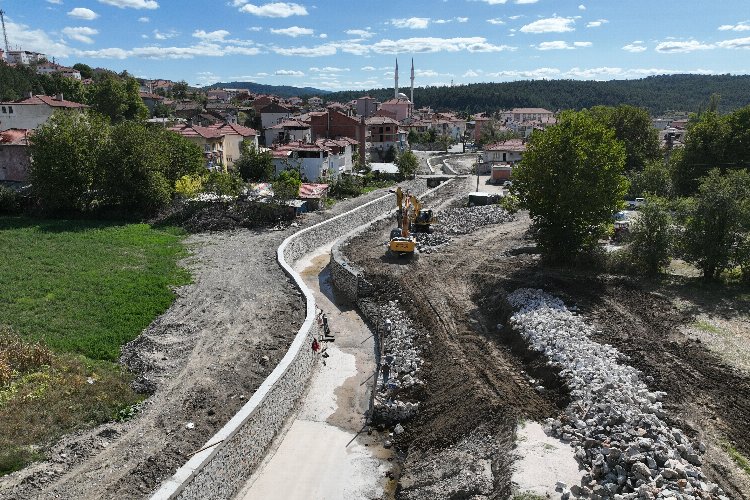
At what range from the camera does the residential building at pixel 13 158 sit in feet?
147

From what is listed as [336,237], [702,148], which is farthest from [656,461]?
[702,148]

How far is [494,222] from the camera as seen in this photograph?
3997cm

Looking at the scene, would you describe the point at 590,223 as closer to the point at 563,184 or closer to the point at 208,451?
the point at 563,184

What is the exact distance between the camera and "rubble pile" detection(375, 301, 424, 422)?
16.7 metres

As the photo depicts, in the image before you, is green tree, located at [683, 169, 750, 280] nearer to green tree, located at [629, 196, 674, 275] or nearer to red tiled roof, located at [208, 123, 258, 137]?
green tree, located at [629, 196, 674, 275]

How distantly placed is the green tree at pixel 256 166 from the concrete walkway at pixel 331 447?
3045 centimetres

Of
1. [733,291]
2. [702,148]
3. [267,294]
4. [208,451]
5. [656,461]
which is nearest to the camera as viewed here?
[656,461]

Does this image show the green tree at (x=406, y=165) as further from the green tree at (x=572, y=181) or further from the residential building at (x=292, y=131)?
the green tree at (x=572, y=181)

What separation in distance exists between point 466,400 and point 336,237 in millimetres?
23447

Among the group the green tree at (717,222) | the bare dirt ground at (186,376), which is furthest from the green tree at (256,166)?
the green tree at (717,222)

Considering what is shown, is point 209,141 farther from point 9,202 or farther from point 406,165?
point 406,165

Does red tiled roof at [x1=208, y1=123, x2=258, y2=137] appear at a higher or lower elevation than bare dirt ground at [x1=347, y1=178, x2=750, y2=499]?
higher

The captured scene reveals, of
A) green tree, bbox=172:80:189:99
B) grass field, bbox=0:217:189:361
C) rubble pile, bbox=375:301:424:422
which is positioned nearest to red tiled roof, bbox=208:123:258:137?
grass field, bbox=0:217:189:361

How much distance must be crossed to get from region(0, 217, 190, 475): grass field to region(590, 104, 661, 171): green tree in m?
47.9
